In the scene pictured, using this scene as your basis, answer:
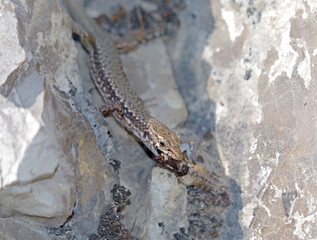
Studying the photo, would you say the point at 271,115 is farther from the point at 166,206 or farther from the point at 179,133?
the point at 166,206

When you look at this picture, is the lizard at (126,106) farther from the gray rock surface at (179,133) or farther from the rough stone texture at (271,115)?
the rough stone texture at (271,115)

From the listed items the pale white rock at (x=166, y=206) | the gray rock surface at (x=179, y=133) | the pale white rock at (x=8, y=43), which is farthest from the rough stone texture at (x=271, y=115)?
the pale white rock at (x=8, y=43)

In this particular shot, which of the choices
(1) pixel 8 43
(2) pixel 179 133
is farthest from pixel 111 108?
(1) pixel 8 43

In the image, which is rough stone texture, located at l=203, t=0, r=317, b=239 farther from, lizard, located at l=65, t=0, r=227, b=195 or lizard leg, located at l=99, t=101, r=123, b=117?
lizard leg, located at l=99, t=101, r=123, b=117

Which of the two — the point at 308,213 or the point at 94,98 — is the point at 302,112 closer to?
the point at 308,213

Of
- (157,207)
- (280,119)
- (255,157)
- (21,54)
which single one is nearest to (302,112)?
(280,119)

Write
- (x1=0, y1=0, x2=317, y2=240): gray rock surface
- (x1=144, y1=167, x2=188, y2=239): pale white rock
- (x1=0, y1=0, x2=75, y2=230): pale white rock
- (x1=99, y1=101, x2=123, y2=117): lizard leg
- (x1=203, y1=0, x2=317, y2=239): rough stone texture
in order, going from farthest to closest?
1. (x1=99, y1=101, x2=123, y2=117): lizard leg
2. (x1=144, y1=167, x2=188, y2=239): pale white rock
3. (x1=203, y1=0, x2=317, y2=239): rough stone texture
4. (x1=0, y1=0, x2=317, y2=240): gray rock surface
5. (x1=0, y1=0, x2=75, y2=230): pale white rock

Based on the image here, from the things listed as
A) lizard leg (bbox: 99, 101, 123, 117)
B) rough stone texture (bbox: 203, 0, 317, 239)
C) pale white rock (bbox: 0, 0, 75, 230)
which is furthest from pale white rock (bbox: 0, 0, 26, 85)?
rough stone texture (bbox: 203, 0, 317, 239)
